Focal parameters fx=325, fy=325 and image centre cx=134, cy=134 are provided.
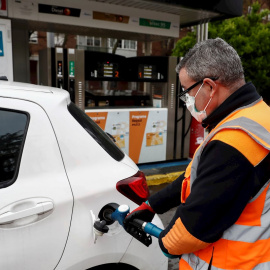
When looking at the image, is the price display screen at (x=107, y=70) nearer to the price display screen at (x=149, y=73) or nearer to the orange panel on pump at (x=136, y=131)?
the price display screen at (x=149, y=73)

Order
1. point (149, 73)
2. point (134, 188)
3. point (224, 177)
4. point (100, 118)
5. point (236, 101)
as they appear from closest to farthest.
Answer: point (224, 177) < point (236, 101) < point (134, 188) < point (100, 118) < point (149, 73)

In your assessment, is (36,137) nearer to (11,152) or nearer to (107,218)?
(11,152)

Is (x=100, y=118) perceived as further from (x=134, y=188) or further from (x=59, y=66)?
(x=134, y=188)

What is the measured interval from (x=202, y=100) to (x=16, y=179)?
990mm

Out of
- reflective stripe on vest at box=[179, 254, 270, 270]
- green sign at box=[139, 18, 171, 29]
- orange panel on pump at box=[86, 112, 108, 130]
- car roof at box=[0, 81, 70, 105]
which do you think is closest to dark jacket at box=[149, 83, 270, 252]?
reflective stripe on vest at box=[179, 254, 270, 270]

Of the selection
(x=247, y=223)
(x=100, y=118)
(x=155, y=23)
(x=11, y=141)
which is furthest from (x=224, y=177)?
(x=155, y=23)

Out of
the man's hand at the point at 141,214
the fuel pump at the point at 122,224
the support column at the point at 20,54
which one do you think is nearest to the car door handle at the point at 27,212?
the fuel pump at the point at 122,224

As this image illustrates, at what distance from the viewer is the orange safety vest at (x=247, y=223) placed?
3.95 ft

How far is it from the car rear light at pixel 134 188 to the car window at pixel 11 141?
1.91 feet

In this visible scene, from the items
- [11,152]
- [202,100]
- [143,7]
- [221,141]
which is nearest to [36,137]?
[11,152]

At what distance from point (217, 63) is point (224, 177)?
487 millimetres

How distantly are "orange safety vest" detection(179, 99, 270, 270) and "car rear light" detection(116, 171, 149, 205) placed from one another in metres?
0.66

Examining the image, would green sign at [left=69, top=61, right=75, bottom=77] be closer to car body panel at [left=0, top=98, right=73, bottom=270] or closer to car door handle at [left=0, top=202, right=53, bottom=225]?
car body panel at [left=0, top=98, right=73, bottom=270]

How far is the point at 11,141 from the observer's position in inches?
66.3
